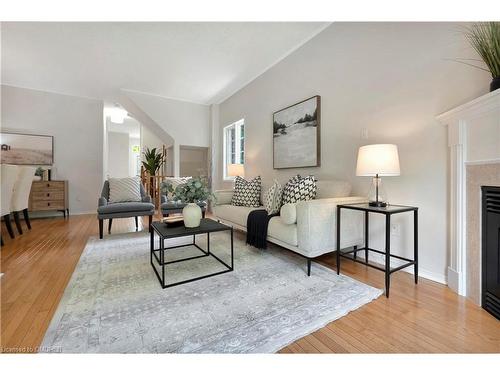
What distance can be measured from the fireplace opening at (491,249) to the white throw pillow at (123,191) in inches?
151

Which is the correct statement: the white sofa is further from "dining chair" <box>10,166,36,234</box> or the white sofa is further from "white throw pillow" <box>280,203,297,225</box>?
"dining chair" <box>10,166,36,234</box>

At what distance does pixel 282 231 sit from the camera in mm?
2049

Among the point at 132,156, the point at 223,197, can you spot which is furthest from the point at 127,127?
the point at 223,197

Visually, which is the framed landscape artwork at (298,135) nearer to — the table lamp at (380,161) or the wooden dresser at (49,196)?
the table lamp at (380,161)

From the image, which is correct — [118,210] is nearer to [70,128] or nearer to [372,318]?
[372,318]

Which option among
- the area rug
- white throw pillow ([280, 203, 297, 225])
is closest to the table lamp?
white throw pillow ([280, 203, 297, 225])

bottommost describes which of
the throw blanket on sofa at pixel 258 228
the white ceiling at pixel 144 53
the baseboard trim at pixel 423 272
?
the baseboard trim at pixel 423 272

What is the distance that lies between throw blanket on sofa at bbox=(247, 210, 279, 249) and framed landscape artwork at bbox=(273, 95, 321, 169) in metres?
1.03

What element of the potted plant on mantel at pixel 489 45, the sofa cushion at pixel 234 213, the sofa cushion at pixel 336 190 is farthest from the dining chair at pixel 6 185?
the potted plant on mantel at pixel 489 45

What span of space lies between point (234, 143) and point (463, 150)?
395cm

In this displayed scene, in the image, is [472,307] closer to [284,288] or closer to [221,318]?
[284,288]

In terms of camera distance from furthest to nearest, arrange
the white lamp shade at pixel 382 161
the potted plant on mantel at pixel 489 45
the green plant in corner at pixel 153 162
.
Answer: the green plant in corner at pixel 153 162
the white lamp shade at pixel 382 161
the potted plant on mantel at pixel 489 45

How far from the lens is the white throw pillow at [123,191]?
3385mm
